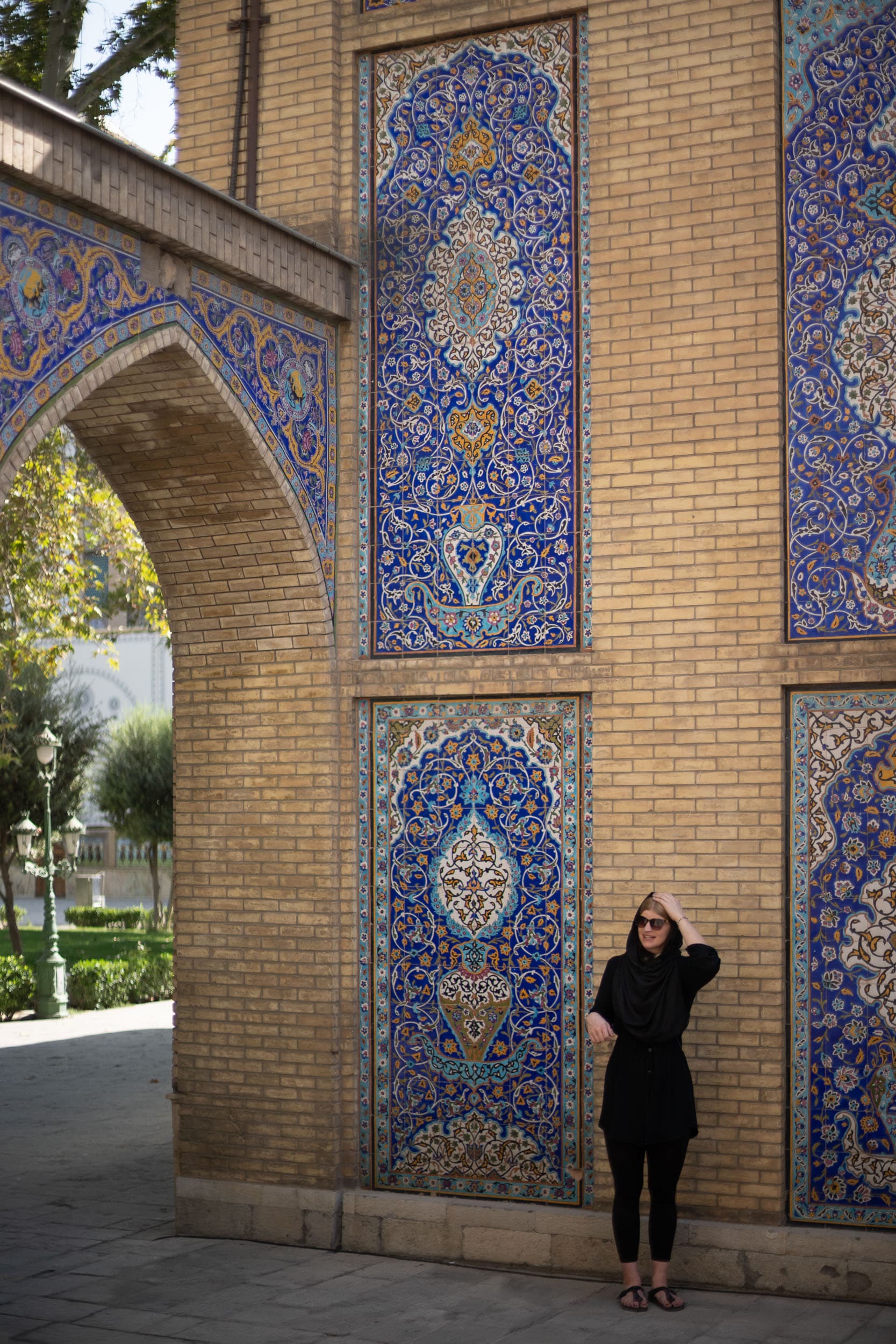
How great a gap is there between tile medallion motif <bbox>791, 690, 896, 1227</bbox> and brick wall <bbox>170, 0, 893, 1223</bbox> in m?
0.10

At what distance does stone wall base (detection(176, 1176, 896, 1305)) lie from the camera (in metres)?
6.78

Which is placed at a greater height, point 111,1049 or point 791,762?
point 791,762

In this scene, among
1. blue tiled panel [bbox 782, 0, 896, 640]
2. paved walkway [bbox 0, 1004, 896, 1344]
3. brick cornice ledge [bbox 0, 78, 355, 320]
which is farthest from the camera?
blue tiled panel [bbox 782, 0, 896, 640]

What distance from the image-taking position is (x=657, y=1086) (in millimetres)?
6574

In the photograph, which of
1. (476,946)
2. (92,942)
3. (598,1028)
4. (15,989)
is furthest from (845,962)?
(92,942)

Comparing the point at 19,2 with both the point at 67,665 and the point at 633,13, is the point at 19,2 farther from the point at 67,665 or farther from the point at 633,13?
the point at 67,665

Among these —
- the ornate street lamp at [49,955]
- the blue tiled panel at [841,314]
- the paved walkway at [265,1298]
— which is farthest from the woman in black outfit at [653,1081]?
the ornate street lamp at [49,955]

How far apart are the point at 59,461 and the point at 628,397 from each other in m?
8.61

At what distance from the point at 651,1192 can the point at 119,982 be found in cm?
1281

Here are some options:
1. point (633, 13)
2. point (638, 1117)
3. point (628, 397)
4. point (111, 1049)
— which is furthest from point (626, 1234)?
point (111, 1049)

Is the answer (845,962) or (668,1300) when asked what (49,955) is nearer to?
(668,1300)

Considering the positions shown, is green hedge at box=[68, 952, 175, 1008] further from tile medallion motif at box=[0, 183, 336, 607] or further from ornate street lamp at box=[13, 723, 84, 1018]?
tile medallion motif at box=[0, 183, 336, 607]

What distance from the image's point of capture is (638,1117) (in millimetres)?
6586

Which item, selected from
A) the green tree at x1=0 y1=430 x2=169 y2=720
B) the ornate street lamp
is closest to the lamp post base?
the ornate street lamp
